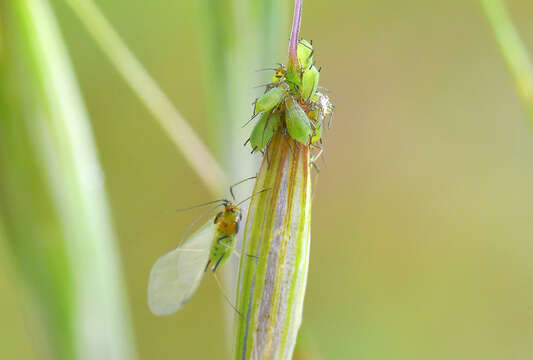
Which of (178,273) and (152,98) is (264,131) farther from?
(152,98)

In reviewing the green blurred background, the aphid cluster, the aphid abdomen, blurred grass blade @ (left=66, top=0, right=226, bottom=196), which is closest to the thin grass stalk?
the aphid abdomen

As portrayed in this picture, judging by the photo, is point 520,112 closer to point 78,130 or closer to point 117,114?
point 117,114

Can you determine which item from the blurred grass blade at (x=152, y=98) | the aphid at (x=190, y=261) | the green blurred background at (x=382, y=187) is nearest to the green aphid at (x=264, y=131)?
the aphid at (x=190, y=261)

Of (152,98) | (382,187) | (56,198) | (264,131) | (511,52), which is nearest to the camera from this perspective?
(264,131)

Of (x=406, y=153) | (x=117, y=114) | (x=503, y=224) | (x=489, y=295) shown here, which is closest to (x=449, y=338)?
(x=489, y=295)

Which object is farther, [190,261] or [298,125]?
[190,261]

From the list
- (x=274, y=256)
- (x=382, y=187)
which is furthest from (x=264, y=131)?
(x=382, y=187)

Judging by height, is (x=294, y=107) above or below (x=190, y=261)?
above

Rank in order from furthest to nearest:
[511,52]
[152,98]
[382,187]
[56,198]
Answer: [382,187], [152,98], [56,198], [511,52]
